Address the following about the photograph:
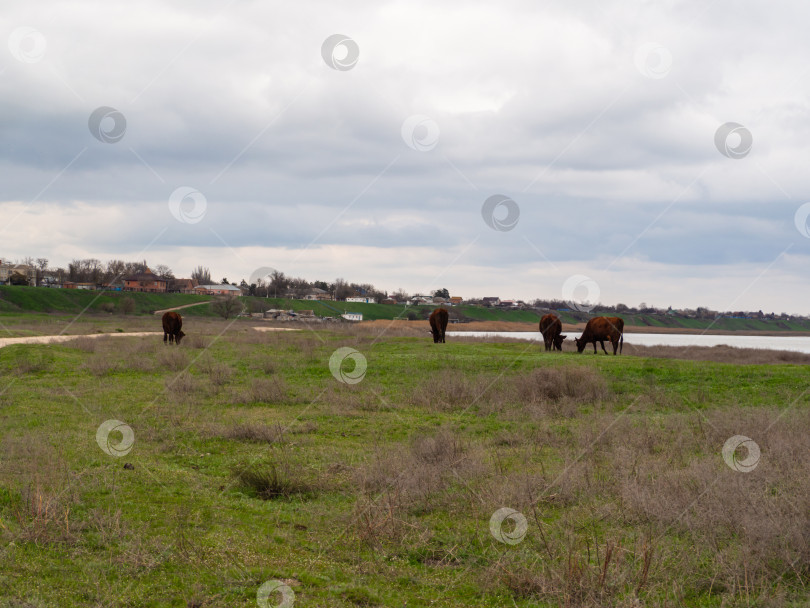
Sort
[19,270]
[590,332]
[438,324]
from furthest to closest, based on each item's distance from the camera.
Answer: [19,270]
[438,324]
[590,332]

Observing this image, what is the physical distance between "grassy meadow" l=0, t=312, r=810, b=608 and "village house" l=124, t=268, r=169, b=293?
126 metres

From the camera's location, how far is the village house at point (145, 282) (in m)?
136

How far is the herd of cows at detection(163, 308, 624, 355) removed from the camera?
31.6m

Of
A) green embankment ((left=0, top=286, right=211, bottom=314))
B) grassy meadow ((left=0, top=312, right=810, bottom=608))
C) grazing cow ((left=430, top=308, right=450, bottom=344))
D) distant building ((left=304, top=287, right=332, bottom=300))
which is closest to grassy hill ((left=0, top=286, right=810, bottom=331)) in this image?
green embankment ((left=0, top=286, right=211, bottom=314))

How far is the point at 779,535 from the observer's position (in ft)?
22.0

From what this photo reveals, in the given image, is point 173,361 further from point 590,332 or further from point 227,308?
point 227,308

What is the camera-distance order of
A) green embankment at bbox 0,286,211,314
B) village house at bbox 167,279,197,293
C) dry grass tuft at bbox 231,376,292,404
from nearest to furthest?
1. dry grass tuft at bbox 231,376,292,404
2. green embankment at bbox 0,286,211,314
3. village house at bbox 167,279,197,293

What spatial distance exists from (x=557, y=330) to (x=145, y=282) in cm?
12115

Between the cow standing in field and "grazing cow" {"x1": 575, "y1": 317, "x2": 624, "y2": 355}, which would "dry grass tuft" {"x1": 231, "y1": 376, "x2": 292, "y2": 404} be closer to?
the cow standing in field

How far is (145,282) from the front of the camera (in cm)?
13662

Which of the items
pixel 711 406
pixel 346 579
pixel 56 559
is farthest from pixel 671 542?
pixel 711 406

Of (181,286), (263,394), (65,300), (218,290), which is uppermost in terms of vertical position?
(181,286)

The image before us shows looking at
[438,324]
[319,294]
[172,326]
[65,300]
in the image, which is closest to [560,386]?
[438,324]

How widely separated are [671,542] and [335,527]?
12.4ft
